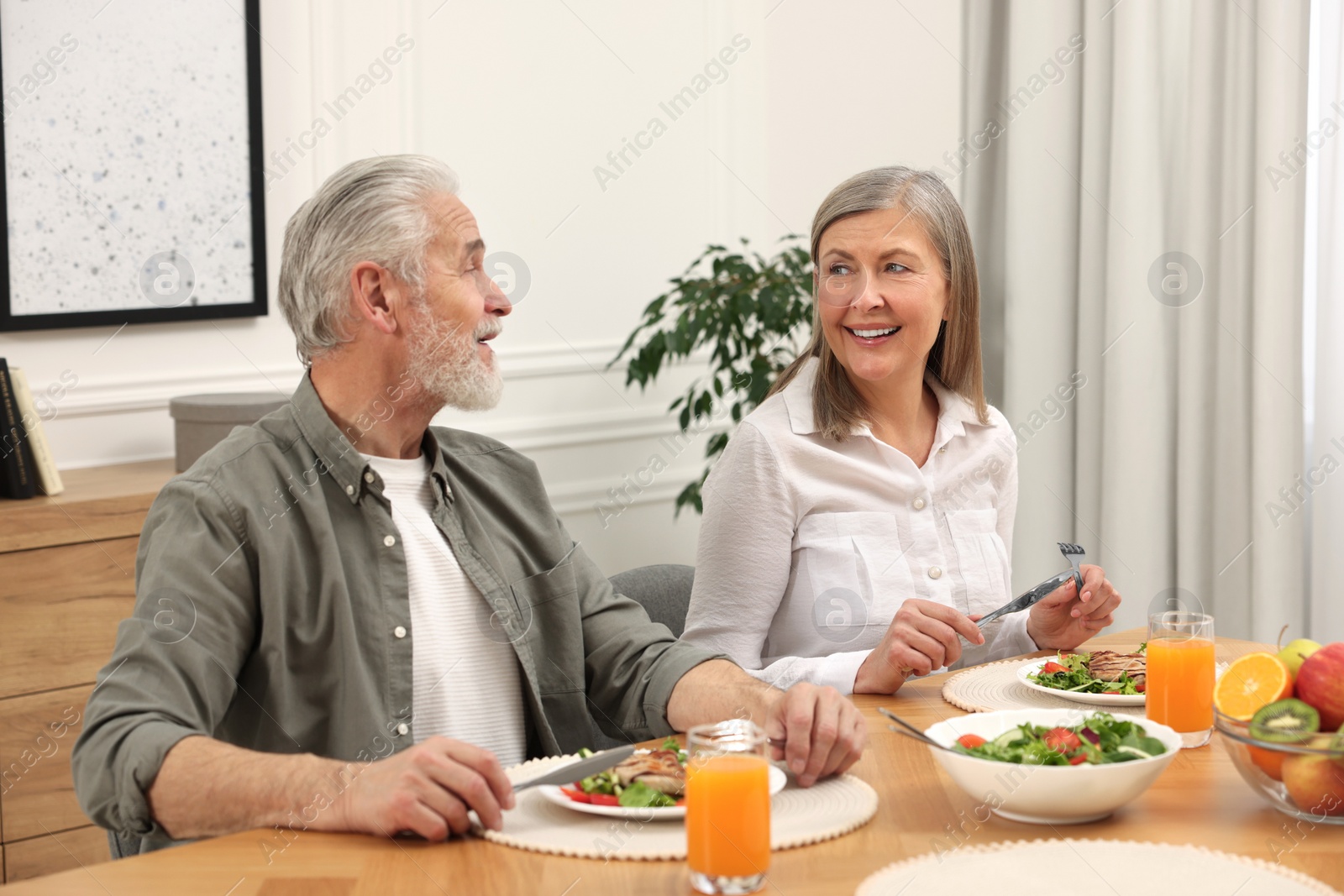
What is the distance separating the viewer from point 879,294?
205 cm

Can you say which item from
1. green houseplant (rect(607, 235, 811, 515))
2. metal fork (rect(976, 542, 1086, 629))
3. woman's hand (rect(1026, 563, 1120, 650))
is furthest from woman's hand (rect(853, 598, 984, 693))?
green houseplant (rect(607, 235, 811, 515))

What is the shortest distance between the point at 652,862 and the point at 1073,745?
0.41 meters

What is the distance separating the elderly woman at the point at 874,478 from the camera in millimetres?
1937

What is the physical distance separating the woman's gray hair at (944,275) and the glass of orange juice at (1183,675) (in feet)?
2.24

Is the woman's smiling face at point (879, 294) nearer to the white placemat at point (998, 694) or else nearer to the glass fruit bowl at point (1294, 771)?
the white placemat at point (998, 694)

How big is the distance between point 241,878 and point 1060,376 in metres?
2.96

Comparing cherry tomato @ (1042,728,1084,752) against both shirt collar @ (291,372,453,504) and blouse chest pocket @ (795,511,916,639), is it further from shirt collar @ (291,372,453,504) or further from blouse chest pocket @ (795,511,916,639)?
shirt collar @ (291,372,453,504)

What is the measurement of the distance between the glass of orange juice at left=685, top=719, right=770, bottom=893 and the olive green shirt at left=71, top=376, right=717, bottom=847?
21.5 inches

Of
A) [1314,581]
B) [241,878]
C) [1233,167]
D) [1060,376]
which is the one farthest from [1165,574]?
[241,878]

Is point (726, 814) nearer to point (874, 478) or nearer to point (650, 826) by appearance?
point (650, 826)

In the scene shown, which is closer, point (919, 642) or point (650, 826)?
point (650, 826)

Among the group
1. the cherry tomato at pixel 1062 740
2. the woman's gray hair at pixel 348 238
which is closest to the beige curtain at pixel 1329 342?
the cherry tomato at pixel 1062 740

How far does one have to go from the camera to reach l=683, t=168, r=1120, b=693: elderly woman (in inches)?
76.2

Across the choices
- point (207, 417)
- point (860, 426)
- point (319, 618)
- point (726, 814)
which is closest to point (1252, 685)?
point (726, 814)
